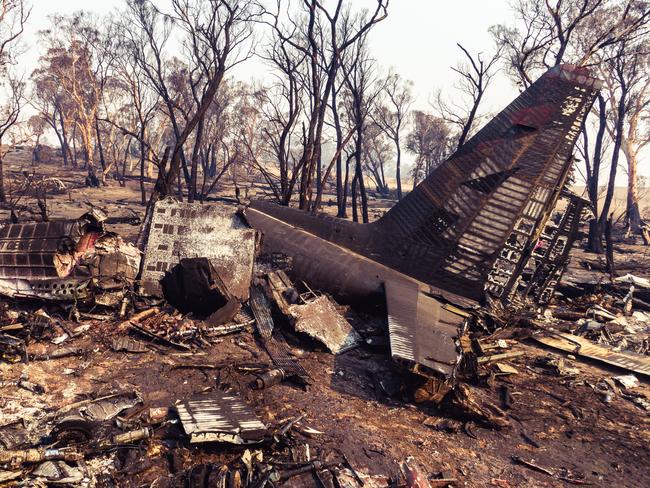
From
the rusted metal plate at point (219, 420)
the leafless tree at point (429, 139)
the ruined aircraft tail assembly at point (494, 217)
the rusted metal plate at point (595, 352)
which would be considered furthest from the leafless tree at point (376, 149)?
the rusted metal plate at point (219, 420)

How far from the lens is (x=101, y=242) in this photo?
1023 cm

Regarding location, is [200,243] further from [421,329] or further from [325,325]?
[421,329]

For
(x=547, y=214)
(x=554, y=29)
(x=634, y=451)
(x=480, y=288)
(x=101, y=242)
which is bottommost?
(x=634, y=451)

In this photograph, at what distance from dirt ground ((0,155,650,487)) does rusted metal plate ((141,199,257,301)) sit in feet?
5.18

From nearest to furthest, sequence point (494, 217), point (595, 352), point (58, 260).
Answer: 1. point (58, 260)
2. point (595, 352)
3. point (494, 217)

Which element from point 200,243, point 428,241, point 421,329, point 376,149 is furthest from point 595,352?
point 376,149

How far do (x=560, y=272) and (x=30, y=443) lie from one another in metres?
12.4

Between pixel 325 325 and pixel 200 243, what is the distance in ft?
12.6

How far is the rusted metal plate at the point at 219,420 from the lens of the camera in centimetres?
549

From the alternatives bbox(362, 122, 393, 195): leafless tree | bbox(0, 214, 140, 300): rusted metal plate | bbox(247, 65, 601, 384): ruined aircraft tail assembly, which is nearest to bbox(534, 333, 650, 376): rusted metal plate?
bbox(247, 65, 601, 384): ruined aircraft tail assembly

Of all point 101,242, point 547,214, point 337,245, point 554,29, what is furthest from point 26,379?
point 554,29

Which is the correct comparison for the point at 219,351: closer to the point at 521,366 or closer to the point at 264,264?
the point at 264,264

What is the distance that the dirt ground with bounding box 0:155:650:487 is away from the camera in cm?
557

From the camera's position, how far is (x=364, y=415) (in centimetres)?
696
